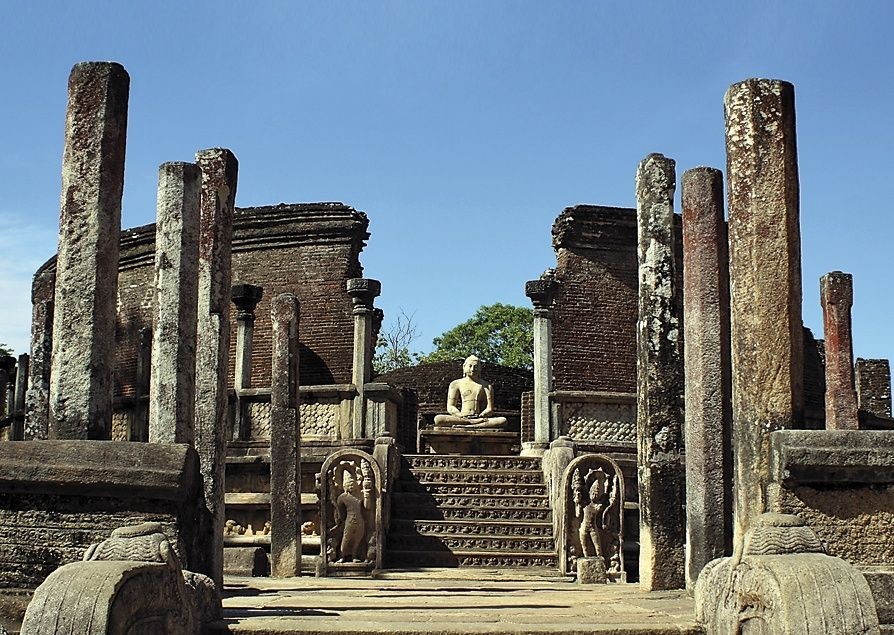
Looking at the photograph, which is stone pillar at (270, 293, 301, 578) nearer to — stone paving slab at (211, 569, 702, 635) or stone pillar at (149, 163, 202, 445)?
stone paving slab at (211, 569, 702, 635)

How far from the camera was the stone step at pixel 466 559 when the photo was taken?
14.1 meters

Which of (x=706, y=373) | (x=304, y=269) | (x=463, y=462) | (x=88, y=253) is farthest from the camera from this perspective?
(x=304, y=269)

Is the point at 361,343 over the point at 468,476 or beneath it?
over

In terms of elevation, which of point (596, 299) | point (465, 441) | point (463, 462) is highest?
point (596, 299)

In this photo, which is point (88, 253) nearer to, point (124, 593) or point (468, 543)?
point (124, 593)

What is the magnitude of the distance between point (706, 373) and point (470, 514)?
6304 millimetres

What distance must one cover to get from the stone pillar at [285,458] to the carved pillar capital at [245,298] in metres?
7.94

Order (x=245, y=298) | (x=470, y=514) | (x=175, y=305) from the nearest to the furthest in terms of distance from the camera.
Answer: (x=175, y=305), (x=470, y=514), (x=245, y=298)

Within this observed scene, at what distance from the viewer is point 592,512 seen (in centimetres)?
1304

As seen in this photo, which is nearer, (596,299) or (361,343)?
(361,343)

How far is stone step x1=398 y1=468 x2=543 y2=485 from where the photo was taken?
16.0m

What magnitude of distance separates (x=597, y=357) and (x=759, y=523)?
16.8 metres

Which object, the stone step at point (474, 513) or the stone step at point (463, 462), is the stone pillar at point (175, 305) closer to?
the stone step at point (474, 513)

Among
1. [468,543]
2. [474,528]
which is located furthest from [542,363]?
[468,543]
